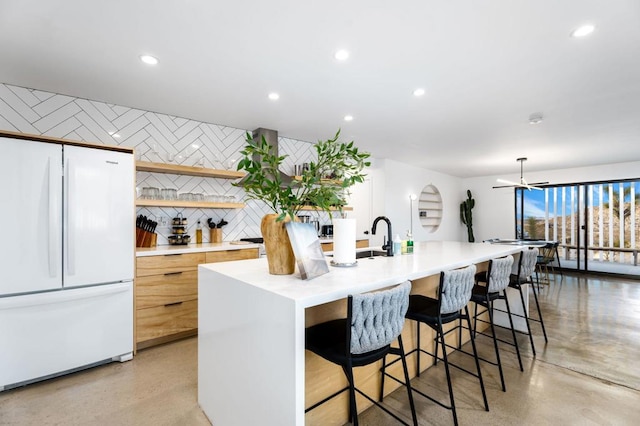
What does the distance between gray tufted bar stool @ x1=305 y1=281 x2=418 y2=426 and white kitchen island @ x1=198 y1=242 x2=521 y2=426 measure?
11 centimetres

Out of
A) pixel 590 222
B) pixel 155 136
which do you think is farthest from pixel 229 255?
pixel 590 222

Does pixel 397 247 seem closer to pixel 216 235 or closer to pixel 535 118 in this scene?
pixel 216 235

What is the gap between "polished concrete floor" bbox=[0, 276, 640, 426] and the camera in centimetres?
191

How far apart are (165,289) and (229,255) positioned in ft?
2.39

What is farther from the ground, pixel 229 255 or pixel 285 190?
pixel 285 190

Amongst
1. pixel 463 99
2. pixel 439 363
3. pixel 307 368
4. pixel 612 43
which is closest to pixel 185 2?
pixel 307 368

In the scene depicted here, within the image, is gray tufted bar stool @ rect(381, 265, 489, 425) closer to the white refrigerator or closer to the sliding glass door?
the white refrigerator

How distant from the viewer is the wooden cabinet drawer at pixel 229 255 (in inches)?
131

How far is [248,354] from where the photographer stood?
1.45 meters

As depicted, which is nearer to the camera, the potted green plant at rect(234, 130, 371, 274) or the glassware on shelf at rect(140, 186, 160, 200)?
the potted green plant at rect(234, 130, 371, 274)

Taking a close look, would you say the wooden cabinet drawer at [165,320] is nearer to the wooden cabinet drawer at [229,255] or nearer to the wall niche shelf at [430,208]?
the wooden cabinet drawer at [229,255]

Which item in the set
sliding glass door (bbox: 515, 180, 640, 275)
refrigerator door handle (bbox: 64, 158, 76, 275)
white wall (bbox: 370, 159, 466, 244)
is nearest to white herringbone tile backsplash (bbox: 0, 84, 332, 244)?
refrigerator door handle (bbox: 64, 158, 76, 275)

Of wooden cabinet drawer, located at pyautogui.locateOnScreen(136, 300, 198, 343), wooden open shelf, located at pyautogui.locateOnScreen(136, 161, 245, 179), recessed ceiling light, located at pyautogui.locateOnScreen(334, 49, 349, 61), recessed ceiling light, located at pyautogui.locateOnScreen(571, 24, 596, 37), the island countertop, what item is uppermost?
recessed ceiling light, located at pyautogui.locateOnScreen(334, 49, 349, 61)

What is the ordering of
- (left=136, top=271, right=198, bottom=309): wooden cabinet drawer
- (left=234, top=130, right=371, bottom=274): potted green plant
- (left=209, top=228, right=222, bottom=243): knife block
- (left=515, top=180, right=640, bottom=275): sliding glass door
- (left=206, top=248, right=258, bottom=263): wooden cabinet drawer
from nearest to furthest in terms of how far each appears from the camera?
1. (left=234, top=130, right=371, bottom=274): potted green plant
2. (left=136, top=271, right=198, bottom=309): wooden cabinet drawer
3. (left=206, top=248, right=258, bottom=263): wooden cabinet drawer
4. (left=209, top=228, right=222, bottom=243): knife block
5. (left=515, top=180, right=640, bottom=275): sliding glass door
